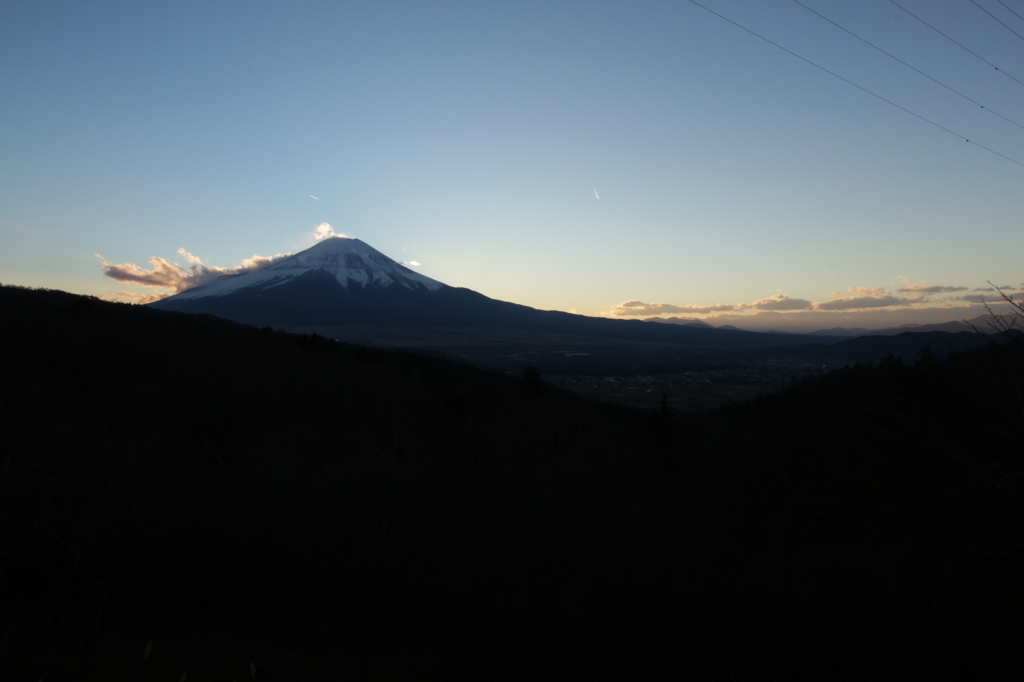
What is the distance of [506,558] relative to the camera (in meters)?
11.6

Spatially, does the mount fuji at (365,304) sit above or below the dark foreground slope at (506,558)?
above

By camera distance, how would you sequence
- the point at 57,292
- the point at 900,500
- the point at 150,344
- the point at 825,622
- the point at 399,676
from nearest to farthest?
the point at 825,622, the point at 399,676, the point at 900,500, the point at 150,344, the point at 57,292

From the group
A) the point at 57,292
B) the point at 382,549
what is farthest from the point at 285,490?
the point at 57,292

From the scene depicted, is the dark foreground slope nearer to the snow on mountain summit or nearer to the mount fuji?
the mount fuji

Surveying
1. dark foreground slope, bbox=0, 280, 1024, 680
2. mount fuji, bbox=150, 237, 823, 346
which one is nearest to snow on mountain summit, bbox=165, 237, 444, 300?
mount fuji, bbox=150, 237, 823, 346

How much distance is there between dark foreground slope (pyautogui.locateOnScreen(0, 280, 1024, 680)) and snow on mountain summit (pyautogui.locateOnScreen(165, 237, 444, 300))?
151m

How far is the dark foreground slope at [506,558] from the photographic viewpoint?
31.5 feet

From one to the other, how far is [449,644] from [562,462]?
17.5 ft

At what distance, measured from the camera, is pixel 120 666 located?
1017 centimetres

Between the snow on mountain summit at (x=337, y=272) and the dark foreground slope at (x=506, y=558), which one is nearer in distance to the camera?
the dark foreground slope at (x=506, y=558)

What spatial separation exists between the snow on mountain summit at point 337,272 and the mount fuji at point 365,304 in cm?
32

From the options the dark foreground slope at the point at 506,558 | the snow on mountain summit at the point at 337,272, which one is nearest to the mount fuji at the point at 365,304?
the snow on mountain summit at the point at 337,272

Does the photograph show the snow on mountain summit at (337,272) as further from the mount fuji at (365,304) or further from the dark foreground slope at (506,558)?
the dark foreground slope at (506,558)

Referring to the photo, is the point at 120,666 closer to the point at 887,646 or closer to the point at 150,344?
the point at 887,646
